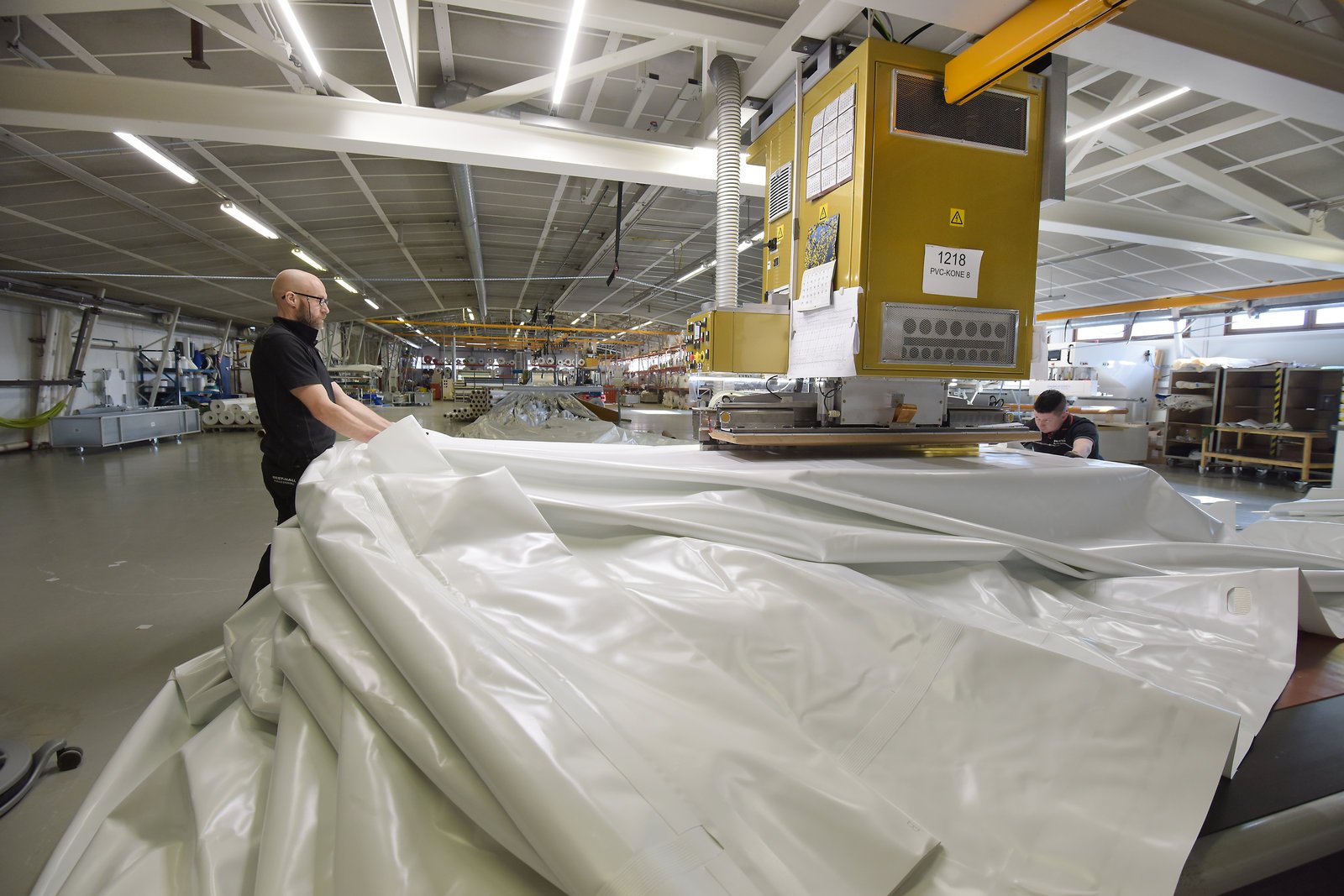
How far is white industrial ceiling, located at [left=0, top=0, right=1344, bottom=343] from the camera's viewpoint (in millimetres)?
3104

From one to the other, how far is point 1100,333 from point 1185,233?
9.90 metres

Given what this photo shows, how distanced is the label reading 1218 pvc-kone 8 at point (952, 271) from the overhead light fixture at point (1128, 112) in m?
3.83

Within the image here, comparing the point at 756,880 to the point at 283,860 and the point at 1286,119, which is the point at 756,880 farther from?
the point at 1286,119

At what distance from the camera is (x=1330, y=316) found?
1094cm

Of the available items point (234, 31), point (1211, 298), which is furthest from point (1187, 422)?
point (234, 31)

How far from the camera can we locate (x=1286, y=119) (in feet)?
16.6

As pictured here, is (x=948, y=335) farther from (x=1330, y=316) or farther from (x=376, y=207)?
(x=1330, y=316)

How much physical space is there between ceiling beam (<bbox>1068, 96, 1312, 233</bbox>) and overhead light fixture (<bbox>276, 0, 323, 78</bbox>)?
237 inches

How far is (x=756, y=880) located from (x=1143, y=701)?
738 millimetres

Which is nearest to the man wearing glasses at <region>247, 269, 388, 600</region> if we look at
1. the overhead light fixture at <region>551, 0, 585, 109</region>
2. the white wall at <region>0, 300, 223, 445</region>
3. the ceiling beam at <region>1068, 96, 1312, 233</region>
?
the overhead light fixture at <region>551, 0, 585, 109</region>

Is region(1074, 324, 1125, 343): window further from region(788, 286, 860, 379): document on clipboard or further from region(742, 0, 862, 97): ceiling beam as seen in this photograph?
region(788, 286, 860, 379): document on clipboard

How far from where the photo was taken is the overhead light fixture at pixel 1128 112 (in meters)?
4.21

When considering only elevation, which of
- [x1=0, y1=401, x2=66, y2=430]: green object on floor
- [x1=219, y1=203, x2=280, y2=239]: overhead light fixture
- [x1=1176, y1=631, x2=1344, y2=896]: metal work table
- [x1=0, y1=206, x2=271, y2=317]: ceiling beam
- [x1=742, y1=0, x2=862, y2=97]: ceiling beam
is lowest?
[x1=1176, y1=631, x2=1344, y2=896]: metal work table

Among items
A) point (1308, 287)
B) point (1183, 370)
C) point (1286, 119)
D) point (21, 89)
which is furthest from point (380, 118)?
point (1308, 287)
